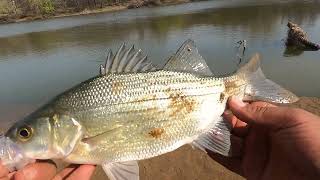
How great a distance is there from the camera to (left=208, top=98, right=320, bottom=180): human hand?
10.7 ft

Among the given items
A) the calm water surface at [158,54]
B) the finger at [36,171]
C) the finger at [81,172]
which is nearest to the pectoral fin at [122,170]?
the finger at [81,172]

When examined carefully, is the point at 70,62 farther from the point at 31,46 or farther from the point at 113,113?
the point at 113,113

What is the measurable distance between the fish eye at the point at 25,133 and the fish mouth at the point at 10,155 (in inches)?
3.1

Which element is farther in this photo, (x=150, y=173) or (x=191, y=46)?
(x=150, y=173)

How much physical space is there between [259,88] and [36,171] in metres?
2.11

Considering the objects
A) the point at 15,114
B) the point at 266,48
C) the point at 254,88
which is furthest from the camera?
the point at 266,48

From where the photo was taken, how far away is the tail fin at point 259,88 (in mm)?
3648

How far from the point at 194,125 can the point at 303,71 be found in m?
12.9

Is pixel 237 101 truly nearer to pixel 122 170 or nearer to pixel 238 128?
pixel 238 128

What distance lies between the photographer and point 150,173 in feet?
Answer: 26.4

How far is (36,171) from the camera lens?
332 centimetres

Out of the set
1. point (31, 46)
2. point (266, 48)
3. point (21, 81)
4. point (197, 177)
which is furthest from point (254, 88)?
point (31, 46)

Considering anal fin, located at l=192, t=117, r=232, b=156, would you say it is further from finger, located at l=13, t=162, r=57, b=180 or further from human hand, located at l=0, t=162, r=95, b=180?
finger, located at l=13, t=162, r=57, b=180

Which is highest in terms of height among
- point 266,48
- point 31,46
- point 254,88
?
point 254,88
